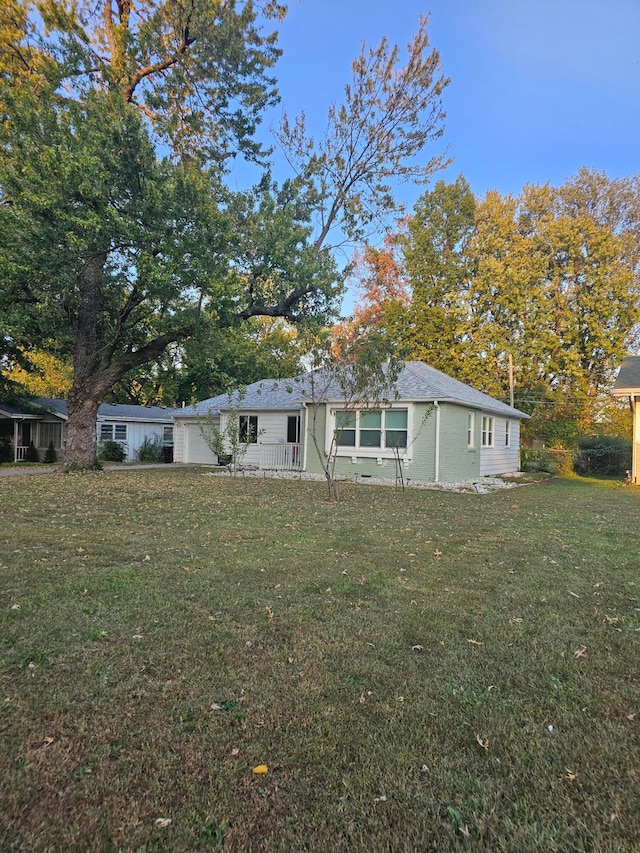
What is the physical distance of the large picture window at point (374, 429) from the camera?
14.9m

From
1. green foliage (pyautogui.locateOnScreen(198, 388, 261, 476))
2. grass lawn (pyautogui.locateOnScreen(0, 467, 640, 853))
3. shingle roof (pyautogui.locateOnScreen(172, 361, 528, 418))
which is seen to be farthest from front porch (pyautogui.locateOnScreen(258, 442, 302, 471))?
grass lawn (pyautogui.locateOnScreen(0, 467, 640, 853))

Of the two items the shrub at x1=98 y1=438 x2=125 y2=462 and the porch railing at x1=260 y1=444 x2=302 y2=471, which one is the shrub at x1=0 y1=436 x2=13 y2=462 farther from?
the porch railing at x1=260 y1=444 x2=302 y2=471

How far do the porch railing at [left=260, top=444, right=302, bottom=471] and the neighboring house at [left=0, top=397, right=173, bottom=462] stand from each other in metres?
9.26

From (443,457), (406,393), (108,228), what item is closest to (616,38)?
(406,393)

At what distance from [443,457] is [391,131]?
1268 centimetres

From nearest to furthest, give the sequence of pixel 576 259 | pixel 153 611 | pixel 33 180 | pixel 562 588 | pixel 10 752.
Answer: pixel 10 752, pixel 153 611, pixel 562 588, pixel 33 180, pixel 576 259

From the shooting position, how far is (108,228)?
11602mm

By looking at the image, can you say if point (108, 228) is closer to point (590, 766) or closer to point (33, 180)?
point (33, 180)

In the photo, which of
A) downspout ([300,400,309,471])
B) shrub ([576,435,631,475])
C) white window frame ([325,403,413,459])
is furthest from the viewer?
shrub ([576,435,631,475])

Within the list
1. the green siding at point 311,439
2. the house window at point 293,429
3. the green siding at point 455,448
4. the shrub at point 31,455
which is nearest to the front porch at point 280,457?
the house window at point 293,429

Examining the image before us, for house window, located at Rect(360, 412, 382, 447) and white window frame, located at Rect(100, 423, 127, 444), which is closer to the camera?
house window, located at Rect(360, 412, 382, 447)

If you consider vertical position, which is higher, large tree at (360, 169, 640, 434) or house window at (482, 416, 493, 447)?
large tree at (360, 169, 640, 434)

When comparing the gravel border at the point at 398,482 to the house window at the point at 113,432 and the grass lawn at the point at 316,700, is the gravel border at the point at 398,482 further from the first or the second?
the house window at the point at 113,432

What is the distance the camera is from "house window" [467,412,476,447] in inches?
631
